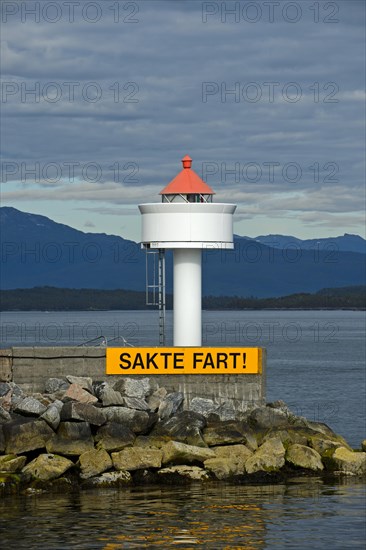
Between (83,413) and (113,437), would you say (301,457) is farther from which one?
(83,413)

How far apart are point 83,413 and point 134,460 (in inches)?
62.6

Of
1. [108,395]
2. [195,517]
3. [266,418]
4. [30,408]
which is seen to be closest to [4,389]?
[30,408]

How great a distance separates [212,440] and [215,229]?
5.89 meters

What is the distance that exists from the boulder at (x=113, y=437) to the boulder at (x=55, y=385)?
7.32 feet

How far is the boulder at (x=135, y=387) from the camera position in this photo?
2800 cm

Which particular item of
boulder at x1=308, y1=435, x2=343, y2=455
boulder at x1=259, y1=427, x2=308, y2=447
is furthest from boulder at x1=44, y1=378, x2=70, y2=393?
boulder at x1=308, y1=435, x2=343, y2=455

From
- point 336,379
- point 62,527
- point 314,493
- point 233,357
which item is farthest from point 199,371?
point 336,379

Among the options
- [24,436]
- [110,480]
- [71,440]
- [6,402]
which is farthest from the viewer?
[6,402]

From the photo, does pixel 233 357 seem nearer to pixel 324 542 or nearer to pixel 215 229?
pixel 215 229

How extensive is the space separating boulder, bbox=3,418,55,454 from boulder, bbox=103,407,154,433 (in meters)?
1.61

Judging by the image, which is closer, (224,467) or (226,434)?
(224,467)

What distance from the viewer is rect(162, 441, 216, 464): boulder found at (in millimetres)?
25875

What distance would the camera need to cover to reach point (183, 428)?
26.8 metres

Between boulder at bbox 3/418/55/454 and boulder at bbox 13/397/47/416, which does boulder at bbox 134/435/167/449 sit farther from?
boulder at bbox 13/397/47/416
